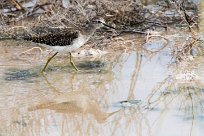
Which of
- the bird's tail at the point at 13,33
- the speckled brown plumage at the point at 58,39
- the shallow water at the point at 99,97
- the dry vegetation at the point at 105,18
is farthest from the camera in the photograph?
the bird's tail at the point at 13,33

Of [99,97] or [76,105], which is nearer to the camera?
[76,105]

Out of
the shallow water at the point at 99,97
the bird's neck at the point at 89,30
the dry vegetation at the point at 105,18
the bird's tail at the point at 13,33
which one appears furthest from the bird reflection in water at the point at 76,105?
the bird's tail at the point at 13,33

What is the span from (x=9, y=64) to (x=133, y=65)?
147cm

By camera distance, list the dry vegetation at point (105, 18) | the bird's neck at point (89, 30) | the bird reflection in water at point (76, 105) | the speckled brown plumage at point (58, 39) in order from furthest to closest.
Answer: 1. the dry vegetation at point (105, 18)
2. the bird's neck at point (89, 30)
3. the speckled brown plumage at point (58, 39)
4. the bird reflection in water at point (76, 105)

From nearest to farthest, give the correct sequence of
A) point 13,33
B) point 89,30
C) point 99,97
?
1. point 99,97
2. point 89,30
3. point 13,33

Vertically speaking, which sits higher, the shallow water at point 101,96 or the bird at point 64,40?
the bird at point 64,40

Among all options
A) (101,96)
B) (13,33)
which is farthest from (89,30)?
(13,33)

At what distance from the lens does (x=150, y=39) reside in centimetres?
739

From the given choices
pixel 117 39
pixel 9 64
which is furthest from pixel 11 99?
pixel 117 39

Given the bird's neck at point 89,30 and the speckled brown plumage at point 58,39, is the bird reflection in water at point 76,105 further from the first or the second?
the bird's neck at point 89,30

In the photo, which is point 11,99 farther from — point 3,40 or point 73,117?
point 3,40

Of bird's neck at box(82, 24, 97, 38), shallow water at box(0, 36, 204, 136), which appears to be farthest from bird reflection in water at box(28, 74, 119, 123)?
bird's neck at box(82, 24, 97, 38)

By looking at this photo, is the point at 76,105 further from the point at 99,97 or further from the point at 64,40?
the point at 64,40

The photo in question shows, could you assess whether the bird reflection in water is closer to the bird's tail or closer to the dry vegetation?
the dry vegetation
